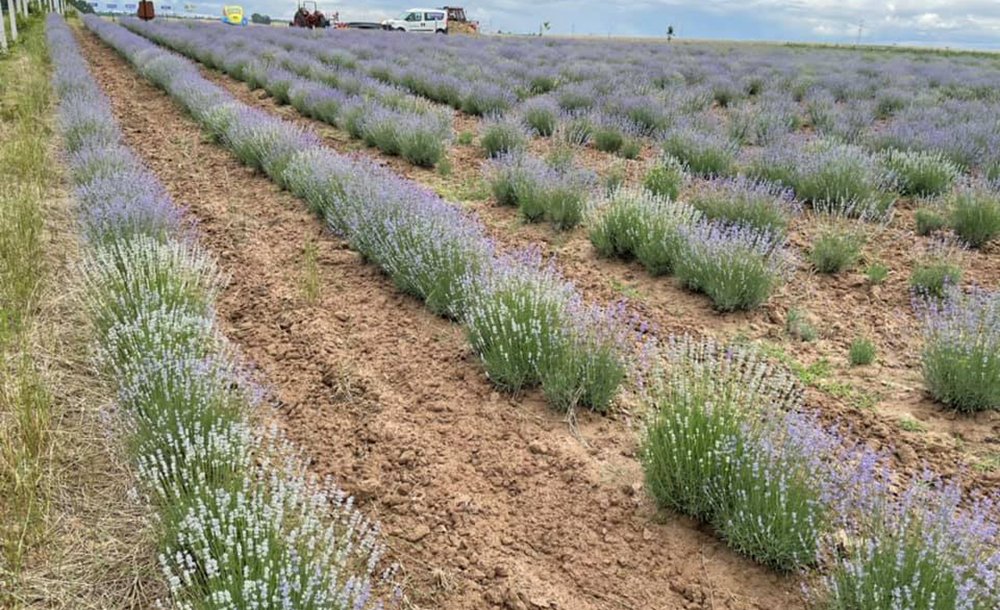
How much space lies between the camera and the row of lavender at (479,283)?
11.0ft

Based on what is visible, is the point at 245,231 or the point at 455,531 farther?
the point at 245,231

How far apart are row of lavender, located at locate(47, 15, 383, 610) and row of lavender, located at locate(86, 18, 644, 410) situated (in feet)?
3.65

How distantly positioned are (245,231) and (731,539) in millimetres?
4737

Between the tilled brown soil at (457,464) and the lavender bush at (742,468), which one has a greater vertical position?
the lavender bush at (742,468)

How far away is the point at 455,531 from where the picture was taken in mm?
2654

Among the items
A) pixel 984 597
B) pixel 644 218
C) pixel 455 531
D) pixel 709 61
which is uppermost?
pixel 709 61

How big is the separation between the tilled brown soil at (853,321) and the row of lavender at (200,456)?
7.24 feet

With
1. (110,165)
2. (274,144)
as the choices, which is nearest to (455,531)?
(110,165)

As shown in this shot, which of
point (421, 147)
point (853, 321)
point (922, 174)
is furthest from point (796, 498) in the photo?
point (421, 147)

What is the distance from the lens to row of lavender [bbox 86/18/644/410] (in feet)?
11.0

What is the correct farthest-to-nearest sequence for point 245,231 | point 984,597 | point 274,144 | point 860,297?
point 274,144, point 245,231, point 860,297, point 984,597

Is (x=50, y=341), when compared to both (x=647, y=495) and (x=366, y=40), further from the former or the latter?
(x=366, y=40)

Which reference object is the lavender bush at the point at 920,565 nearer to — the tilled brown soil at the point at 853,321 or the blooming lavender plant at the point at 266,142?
the tilled brown soil at the point at 853,321

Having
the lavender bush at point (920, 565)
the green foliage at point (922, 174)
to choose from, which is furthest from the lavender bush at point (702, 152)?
the lavender bush at point (920, 565)
